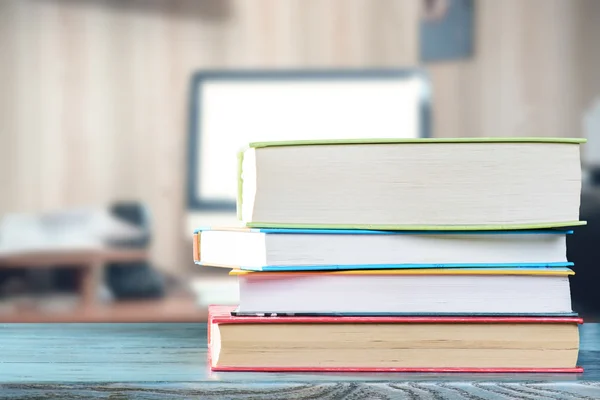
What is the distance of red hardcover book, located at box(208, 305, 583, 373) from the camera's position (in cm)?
54

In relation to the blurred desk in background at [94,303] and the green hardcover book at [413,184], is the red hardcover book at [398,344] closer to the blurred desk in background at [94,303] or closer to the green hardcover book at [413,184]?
the green hardcover book at [413,184]

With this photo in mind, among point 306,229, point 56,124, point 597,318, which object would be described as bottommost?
point 597,318

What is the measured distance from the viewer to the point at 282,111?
100 centimetres

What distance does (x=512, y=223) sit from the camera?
1.80ft

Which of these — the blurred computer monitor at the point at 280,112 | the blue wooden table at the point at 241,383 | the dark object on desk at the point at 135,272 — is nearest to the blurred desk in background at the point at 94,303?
the dark object on desk at the point at 135,272

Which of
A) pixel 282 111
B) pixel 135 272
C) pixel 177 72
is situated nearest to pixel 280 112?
pixel 282 111

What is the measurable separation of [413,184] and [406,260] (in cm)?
6

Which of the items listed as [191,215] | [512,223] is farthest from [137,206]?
[512,223]

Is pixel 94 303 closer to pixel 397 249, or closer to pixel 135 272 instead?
pixel 135 272

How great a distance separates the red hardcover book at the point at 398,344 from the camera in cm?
54

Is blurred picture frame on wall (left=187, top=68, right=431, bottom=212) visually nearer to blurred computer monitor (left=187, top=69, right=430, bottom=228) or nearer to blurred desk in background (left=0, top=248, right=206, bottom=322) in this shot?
blurred computer monitor (left=187, top=69, right=430, bottom=228)

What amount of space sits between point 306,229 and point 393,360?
4.6 inches

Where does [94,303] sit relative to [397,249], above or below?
below

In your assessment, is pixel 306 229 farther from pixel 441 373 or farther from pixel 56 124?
pixel 56 124
